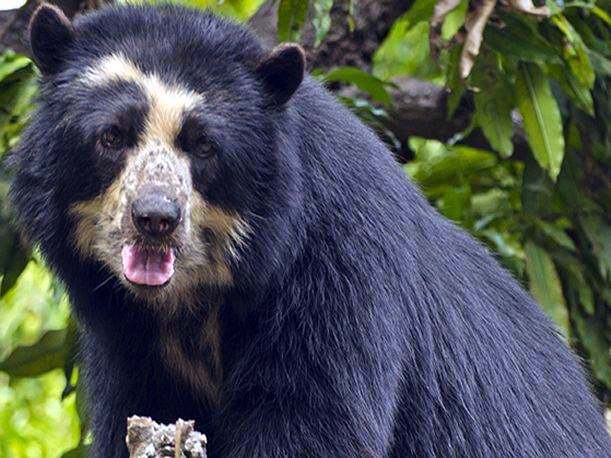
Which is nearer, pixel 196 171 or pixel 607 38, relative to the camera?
pixel 196 171

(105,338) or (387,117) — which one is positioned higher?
(105,338)

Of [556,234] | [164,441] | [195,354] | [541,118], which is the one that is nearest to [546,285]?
[556,234]

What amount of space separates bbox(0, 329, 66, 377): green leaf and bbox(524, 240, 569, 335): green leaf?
2.31 m

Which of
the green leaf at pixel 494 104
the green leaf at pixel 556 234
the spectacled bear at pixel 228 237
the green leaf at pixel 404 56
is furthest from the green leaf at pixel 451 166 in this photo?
the spectacled bear at pixel 228 237

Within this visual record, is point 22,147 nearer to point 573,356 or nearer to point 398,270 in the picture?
point 398,270

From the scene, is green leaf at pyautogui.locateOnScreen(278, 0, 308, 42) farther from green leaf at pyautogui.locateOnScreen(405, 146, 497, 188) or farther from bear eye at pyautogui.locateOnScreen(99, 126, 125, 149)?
bear eye at pyautogui.locateOnScreen(99, 126, 125, 149)

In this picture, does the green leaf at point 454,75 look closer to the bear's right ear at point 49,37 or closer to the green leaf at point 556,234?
the green leaf at point 556,234


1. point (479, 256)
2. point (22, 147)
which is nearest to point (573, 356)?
point (479, 256)

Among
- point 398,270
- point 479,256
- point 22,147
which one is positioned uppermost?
point 22,147

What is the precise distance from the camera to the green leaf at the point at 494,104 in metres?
7.28

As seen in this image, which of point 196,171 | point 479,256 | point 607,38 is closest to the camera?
point 196,171

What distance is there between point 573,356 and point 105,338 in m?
1.91

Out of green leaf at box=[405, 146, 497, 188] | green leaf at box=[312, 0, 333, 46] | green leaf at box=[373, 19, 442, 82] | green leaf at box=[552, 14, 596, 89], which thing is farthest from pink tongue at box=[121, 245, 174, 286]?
green leaf at box=[373, 19, 442, 82]

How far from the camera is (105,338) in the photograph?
5.29 meters
